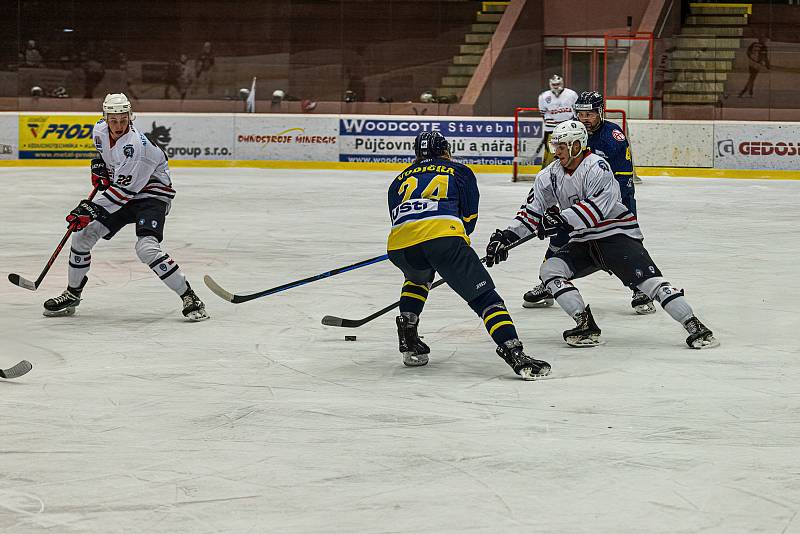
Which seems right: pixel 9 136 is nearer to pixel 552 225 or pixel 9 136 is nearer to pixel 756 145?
pixel 756 145

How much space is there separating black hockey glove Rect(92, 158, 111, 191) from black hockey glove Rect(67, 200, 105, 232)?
212 millimetres

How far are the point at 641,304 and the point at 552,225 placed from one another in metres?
1.08

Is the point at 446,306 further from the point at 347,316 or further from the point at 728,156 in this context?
the point at 728,156

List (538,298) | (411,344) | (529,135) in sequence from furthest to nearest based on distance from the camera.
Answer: (529,135) → (538,298) → (411,344)

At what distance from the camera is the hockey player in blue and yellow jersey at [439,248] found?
16.9 ft

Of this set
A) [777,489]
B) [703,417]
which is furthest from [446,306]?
[777,489]

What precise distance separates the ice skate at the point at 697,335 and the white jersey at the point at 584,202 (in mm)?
537

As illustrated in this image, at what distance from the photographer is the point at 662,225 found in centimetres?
1131

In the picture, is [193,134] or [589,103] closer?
[589,103]

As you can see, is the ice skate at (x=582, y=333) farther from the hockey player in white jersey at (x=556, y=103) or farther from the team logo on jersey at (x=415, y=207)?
the hockey player in white jersey at (x=556, y=103)

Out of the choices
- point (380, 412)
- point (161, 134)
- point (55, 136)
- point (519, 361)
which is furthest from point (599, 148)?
point (55, 136)

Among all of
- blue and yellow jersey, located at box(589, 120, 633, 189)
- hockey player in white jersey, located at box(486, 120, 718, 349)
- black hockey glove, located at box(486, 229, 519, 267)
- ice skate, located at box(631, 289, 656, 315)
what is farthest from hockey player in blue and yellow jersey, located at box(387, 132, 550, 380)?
blue and yellow jersey, located at box(589, 120, 633, 189)

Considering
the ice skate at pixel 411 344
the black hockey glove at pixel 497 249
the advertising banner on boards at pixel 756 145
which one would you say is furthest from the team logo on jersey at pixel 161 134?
the ice skate at pixel 411 344

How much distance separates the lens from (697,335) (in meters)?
5.84
